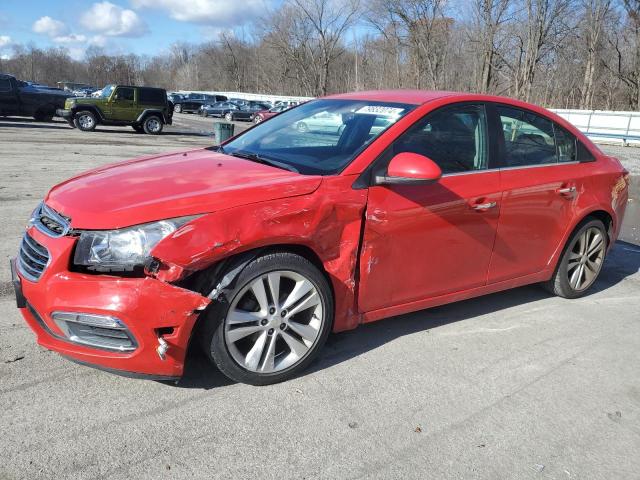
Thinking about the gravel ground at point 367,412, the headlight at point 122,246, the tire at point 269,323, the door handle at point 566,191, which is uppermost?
the door handle at point 566,191

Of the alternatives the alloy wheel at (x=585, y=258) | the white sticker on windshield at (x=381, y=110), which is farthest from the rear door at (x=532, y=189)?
the white sticker on windshield at (x=381, y=110)

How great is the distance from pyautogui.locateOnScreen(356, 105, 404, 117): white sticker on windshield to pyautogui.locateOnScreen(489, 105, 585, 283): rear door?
85 cm

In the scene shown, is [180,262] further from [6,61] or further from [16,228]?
[6,61]

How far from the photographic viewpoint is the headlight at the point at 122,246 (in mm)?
2717

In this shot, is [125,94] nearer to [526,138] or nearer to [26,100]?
[26,100]

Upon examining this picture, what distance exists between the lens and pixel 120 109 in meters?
22.7

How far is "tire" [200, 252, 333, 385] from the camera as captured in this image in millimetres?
2930

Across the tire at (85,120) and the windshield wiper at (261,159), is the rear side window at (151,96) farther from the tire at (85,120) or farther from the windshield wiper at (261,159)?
the windshield wiper at (261,159)

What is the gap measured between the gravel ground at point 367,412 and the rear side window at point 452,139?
1.26 metres

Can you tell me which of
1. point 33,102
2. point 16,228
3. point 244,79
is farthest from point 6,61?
point 16,228

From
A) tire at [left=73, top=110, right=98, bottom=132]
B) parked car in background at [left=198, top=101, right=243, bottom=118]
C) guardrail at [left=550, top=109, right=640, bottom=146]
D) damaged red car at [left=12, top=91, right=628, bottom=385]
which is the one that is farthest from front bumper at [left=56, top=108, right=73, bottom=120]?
guardrail at [left=550, top=109, right=640, bottom=146]

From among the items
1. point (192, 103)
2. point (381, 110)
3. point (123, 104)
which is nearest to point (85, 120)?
point (123, 104)

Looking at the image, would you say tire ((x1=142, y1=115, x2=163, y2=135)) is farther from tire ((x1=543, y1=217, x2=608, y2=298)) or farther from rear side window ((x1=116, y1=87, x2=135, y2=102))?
tire ((x1=543, y1=217, x2=608, y2=298))

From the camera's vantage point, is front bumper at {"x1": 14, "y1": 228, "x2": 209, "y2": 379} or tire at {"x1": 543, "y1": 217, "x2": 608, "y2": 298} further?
tire at {"x1": 543, "y1": 217, "x2": 608, "y2": 298}
